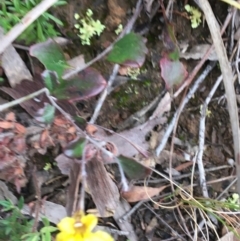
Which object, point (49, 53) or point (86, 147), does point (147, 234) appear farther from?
point (49, 53)

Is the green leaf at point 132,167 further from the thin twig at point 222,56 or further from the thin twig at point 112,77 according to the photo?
the thin twig at point 222,56

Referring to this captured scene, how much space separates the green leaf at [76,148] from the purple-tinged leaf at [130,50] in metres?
0.29

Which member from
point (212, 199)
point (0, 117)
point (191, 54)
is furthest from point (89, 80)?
point (212, 199)

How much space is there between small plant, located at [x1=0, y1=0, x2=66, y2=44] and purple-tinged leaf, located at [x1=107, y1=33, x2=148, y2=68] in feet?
0.65

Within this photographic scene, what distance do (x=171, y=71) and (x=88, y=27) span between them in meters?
0.31

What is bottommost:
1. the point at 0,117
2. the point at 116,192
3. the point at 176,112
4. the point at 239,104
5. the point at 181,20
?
the point at 116,192

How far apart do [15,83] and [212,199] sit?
814mm

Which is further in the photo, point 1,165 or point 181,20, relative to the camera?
point 181,20

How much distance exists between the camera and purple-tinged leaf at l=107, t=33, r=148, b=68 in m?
1.54

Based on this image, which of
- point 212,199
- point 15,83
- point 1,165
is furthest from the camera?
point 212,199

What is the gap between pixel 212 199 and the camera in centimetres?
178

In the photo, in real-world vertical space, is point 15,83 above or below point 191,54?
below

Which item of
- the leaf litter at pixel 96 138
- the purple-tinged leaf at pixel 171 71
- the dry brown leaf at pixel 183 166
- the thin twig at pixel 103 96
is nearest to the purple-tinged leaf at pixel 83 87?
the leaf litter at pixel 96 138

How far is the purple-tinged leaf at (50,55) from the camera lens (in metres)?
1.46
